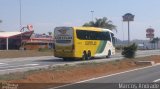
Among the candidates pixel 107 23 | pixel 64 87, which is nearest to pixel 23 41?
pixel 107 23

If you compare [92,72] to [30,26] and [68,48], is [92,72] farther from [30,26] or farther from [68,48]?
[30,26]

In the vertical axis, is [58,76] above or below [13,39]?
below

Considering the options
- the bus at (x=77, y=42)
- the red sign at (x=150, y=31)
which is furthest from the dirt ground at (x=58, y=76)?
the red sign at (x=150, y=31)

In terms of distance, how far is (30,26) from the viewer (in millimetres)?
101188

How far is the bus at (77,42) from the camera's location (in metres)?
42.1

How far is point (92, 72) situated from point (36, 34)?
75.0m

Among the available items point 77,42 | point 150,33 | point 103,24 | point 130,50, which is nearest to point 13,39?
point 103,24

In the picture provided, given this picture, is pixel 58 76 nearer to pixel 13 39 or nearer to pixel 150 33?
pixel 13 39

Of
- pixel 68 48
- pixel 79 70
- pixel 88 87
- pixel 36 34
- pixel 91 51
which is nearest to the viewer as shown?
pixel 88 87

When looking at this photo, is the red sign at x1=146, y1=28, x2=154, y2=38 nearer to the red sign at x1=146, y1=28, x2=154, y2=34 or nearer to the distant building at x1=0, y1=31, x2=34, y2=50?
the red sign at x1=146, y1=28, x2=154, y2=34

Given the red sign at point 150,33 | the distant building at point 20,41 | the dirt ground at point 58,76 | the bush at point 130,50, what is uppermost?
the red sign at point 150,33

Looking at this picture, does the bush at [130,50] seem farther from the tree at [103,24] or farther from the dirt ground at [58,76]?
the tree at [103,24]

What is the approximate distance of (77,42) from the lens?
42.4 meters

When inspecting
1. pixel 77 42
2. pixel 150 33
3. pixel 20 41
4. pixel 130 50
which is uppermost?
pixel 150 33
